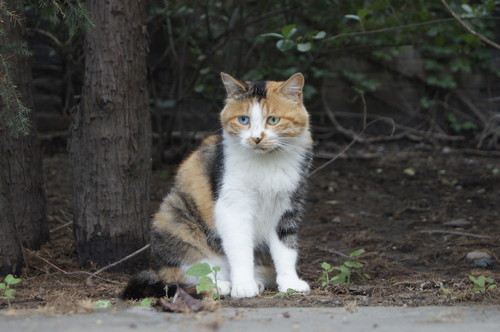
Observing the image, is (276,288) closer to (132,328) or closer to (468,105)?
(132,328)

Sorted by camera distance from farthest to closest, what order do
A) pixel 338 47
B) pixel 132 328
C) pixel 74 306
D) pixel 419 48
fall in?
pixel 419 48, pixel 338 47, pixel 74 306, pixel 132 328

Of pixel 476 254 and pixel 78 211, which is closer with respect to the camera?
pixel 78 211

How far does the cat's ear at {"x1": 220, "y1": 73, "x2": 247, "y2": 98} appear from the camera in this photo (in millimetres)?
3975

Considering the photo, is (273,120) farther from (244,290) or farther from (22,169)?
(22,169)

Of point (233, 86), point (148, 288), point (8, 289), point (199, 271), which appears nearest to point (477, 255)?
point (233, 86)

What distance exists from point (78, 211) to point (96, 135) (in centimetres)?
56

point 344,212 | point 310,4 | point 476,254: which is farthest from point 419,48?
point 476,254

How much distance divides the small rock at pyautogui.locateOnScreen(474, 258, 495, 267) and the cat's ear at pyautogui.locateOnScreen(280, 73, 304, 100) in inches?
72.9

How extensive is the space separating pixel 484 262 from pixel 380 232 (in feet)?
3.75

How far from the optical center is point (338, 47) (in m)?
6.85

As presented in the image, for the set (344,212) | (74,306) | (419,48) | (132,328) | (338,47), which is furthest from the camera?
(419,48)

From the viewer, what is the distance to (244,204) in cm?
374

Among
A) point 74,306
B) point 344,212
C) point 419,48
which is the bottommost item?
point 344,212

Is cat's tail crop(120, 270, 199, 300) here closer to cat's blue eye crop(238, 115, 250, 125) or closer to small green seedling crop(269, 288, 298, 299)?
small green seedling crop(269, 288, 298, 299)
